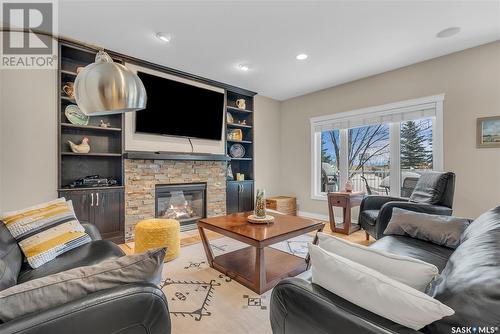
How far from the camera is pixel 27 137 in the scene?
274 centimetres

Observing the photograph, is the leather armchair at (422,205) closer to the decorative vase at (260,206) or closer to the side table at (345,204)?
the side table at (345,204)

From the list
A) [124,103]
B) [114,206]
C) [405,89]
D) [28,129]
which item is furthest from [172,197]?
[405,89]

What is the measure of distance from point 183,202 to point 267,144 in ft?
7.30

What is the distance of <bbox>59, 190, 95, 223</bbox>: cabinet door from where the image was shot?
2930mm

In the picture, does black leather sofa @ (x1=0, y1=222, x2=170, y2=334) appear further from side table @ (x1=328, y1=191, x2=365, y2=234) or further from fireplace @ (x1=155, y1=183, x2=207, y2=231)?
side table @ (x1=328, y1=191, x2=365, y2=234)

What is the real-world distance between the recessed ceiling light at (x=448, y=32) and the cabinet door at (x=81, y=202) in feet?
15.1

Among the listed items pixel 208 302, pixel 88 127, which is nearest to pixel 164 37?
pixel 88 127

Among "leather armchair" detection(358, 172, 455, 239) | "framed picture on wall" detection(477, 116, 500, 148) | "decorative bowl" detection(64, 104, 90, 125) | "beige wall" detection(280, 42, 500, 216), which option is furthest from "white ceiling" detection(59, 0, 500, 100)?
"leather armchair" detection(358, 172, 455, 239)

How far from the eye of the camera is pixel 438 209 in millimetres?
2604

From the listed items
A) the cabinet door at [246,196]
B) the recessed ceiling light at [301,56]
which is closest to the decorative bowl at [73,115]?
the cabinet door at [246,196]

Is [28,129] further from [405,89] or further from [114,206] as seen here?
[405,89]

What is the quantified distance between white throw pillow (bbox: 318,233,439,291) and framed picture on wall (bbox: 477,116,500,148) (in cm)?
317

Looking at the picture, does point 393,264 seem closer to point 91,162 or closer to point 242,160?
point 91,162

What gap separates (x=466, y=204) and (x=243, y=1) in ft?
12.1
